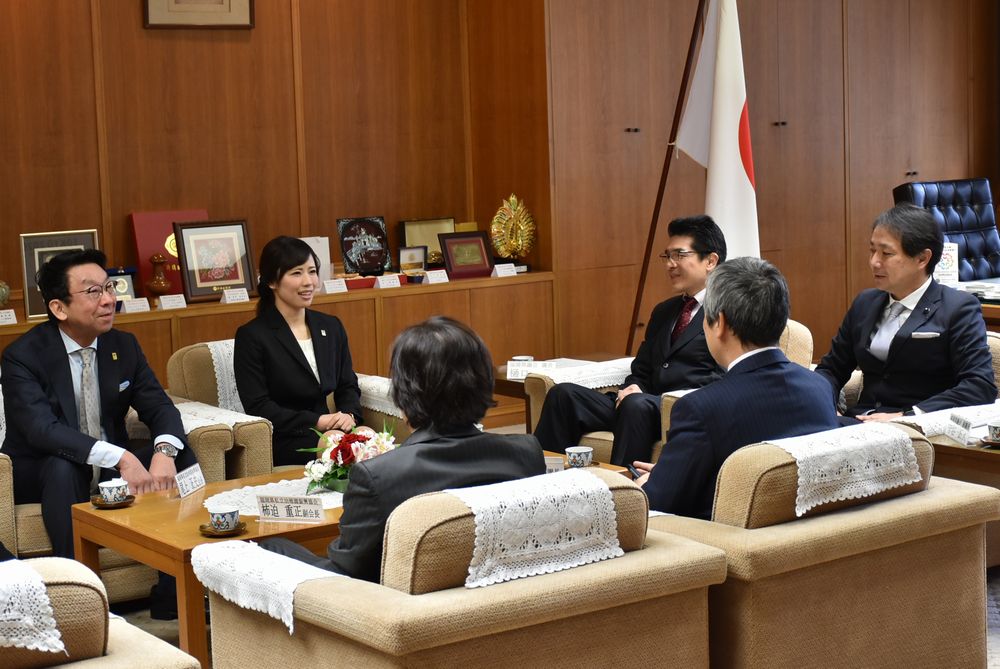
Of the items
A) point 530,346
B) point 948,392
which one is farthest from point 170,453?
point 530,346

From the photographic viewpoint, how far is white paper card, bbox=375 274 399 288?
6.56 meters

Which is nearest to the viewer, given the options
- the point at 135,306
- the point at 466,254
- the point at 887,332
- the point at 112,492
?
the point at 112,492

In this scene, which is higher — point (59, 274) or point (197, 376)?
point (59, 274)

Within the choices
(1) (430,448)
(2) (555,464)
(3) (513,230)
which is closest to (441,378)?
(1) (430,448)

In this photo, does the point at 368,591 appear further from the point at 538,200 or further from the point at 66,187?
the point at 538,200

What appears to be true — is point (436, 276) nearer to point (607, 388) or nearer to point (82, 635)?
point (607, 388)

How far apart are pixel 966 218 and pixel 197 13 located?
442cm

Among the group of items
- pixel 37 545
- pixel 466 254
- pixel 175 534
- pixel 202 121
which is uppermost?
pixel 202 121

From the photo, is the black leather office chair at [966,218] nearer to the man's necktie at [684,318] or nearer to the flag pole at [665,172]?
the flag pole at [665,172]

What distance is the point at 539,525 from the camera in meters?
2.33

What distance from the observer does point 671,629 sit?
2.47 meters

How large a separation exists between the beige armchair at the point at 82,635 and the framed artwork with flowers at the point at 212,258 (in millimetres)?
4158

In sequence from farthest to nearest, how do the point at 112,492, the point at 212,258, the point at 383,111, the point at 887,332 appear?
the point at 383,111 < the point at 212,258 < the point at 887,332 < the point at 112,492

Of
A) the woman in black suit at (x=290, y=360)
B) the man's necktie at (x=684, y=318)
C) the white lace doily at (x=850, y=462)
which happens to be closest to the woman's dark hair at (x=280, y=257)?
the woman in black suit at (x=290, y=360)
